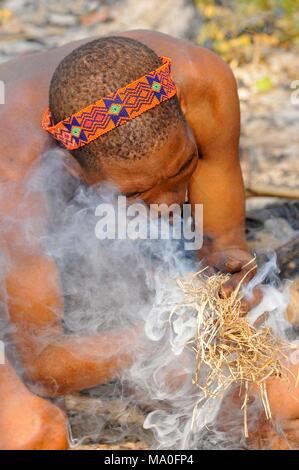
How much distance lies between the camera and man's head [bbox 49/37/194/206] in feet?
8.37

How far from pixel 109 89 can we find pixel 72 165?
0.32m

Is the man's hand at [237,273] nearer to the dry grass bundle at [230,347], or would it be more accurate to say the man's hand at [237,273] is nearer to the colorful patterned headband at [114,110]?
the dry grass bundle at [230,347]

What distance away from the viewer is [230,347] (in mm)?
2609

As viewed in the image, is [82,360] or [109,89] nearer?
[109,89]

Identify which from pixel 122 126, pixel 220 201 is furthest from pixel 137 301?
pixel 122 126

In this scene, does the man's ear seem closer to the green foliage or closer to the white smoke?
the white smoke

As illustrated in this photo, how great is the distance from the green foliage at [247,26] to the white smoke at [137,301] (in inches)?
108

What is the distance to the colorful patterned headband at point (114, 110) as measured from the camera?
254 cm

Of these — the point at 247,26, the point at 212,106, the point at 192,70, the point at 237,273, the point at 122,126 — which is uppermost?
the point at 122,126

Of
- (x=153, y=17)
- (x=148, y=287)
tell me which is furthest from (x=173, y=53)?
(x=153, y=17)

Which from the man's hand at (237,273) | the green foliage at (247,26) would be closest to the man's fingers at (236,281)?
the man's hand at (237,273)

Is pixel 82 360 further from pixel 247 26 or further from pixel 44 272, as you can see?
pixel 247 26

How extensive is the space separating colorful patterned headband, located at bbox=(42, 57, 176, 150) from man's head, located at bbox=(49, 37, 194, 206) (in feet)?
0.05

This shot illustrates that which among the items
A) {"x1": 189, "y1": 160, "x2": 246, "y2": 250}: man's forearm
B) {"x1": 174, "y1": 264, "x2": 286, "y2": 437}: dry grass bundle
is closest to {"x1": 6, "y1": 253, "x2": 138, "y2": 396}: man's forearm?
{"x1": 174, "y1": 264, "x2": 286, "y2": 437}: dry grass bundle
